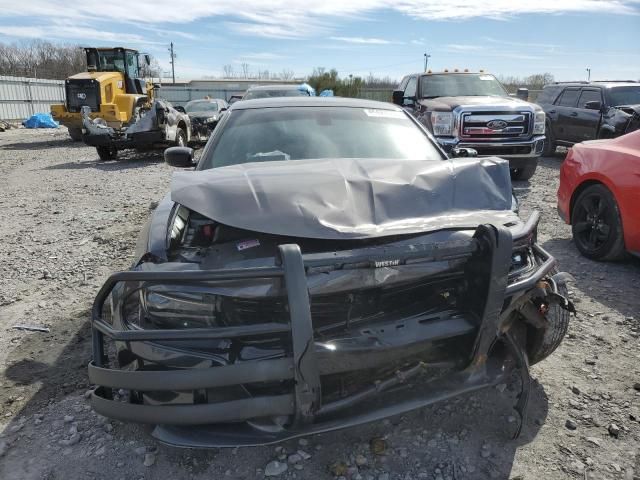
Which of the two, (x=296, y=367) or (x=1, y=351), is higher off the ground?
(x=296, y=367)

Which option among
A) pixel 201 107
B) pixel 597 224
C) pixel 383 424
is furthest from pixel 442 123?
pixel 201 107

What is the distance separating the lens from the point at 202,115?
1744cm

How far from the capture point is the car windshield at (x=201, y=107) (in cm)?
1830

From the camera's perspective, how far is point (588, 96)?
38.0ft

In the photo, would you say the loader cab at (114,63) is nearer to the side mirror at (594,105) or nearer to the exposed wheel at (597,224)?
the side mirror at (594,105)

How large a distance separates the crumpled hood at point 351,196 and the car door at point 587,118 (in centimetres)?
979

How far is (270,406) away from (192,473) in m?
0.67

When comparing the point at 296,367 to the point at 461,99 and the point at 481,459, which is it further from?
the point at 461,99

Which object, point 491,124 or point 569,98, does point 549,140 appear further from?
point 491,124

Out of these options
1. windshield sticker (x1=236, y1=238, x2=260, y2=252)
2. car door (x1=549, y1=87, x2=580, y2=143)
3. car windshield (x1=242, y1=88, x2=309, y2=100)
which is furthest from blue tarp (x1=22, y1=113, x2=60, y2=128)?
windshield sticker (x1=236, y1=238, x2=260, y2=252)

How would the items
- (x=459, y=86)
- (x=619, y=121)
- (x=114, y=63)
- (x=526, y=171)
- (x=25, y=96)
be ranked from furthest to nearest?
(x=25, y=96)
(x=114, y=63)
(x=619, y=121)
(x=459, y=86)
(x=526, y=171)

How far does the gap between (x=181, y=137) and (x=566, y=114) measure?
10.1 metres

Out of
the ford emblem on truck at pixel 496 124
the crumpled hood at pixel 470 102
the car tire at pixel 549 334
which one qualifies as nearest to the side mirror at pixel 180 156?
the car tire at pixel 549 334

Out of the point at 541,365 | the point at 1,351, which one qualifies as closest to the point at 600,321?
the point at 541,365
